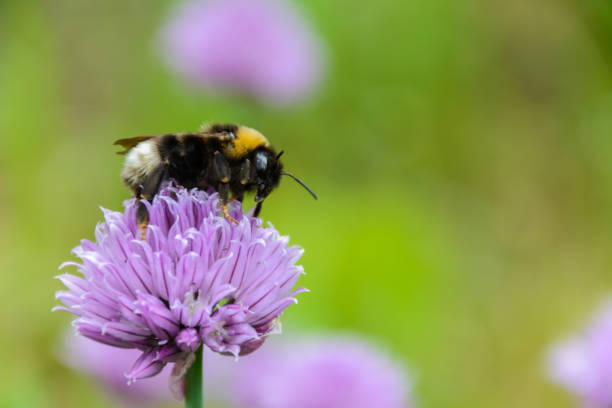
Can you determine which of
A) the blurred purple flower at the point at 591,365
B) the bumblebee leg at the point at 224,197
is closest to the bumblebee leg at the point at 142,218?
the bumblebee leg at the point at 224,197

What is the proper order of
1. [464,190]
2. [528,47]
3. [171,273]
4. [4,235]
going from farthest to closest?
1. [528,47]
2. [464,190]
3. [4,235]
4. [171,273]

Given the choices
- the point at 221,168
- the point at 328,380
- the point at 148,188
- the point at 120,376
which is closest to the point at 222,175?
the point at 221,168

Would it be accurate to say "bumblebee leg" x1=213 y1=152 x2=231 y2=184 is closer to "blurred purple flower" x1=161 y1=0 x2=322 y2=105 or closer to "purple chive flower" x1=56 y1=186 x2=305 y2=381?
"purple chive flower" x1=56 y1=186 x2=305 y2=381

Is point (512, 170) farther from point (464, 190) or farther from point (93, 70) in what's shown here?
point (93, 70)

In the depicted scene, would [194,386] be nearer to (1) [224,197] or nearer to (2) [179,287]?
(2) [179,287]

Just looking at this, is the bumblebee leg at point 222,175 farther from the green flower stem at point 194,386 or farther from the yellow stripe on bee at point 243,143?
the green flower stem at point 194,386

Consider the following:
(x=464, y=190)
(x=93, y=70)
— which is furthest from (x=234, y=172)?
(x=93, y=70)
